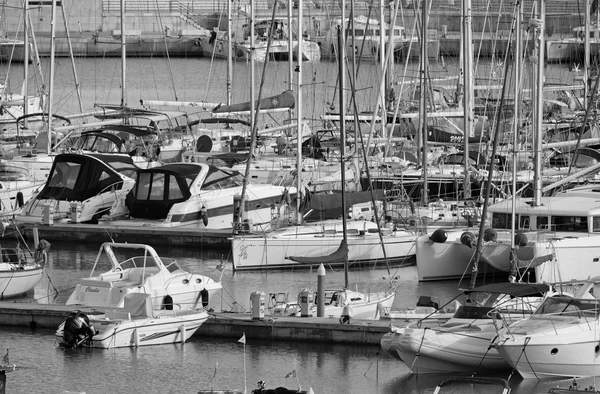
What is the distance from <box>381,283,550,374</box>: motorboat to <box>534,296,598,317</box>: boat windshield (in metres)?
0.63

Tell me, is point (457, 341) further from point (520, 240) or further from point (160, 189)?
point (160, 189)

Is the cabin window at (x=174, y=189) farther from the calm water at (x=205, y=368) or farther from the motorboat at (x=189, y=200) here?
the calm water at (x=205, y=368)

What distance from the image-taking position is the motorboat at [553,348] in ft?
82.9

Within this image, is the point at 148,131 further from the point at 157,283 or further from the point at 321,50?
the point at 321,50

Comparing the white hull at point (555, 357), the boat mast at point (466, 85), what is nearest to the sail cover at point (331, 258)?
Answer: the boat mast at point (466, 85)

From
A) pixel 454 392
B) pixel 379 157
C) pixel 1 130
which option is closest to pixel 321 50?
pixel 1 130

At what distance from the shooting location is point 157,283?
31.0 m

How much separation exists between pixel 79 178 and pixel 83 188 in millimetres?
326

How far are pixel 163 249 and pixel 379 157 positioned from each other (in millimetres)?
9938

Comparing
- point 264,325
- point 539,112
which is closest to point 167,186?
point 539,112

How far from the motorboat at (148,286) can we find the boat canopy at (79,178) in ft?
41.1

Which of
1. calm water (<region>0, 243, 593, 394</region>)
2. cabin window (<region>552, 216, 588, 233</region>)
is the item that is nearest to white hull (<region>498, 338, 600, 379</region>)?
calm water (<region>0, 243, 593, 394</region>)

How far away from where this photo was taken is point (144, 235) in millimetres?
42375

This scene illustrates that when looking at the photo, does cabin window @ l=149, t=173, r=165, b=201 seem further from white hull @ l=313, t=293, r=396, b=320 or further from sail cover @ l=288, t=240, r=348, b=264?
white hull @ l=313, t=293, r=396, b=320
